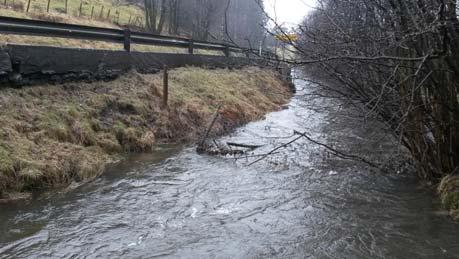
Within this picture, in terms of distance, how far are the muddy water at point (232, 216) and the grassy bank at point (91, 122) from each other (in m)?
0.50

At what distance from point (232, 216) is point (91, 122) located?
448 cm

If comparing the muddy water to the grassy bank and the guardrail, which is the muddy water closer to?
the grassy bank

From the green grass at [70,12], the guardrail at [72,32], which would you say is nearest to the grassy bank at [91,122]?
the guardrail at [72,32]

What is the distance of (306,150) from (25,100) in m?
5.98

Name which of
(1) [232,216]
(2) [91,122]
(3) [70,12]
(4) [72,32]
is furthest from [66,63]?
(3) [70,12]

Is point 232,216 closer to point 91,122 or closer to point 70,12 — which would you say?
point 91,122

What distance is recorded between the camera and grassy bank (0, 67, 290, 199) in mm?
7414

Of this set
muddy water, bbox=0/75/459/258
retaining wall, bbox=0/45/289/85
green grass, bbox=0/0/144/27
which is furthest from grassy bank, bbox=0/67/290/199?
green grass, bbox=0/0/144/27

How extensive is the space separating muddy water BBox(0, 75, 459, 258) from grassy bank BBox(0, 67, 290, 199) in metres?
0.50

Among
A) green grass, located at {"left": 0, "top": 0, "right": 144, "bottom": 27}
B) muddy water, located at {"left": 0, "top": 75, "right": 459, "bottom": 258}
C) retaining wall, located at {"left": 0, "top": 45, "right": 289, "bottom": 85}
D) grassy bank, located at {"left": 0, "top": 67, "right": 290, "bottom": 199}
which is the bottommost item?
muddy water, located at {"left": 0, "top": 75, "right": 459, "bottom": 258}

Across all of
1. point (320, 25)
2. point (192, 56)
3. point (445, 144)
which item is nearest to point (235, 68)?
point (192, 56)

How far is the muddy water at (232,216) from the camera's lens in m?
5.39

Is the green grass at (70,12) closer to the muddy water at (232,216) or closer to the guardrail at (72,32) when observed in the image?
the guardrail at (72,32)

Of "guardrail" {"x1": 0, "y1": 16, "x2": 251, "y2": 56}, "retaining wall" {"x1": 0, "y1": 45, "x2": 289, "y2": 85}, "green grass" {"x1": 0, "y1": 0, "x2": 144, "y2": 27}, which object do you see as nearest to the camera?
"retaining wall" {"x1": 0, "y1": 45, "x2": 289, "y2": 85}
